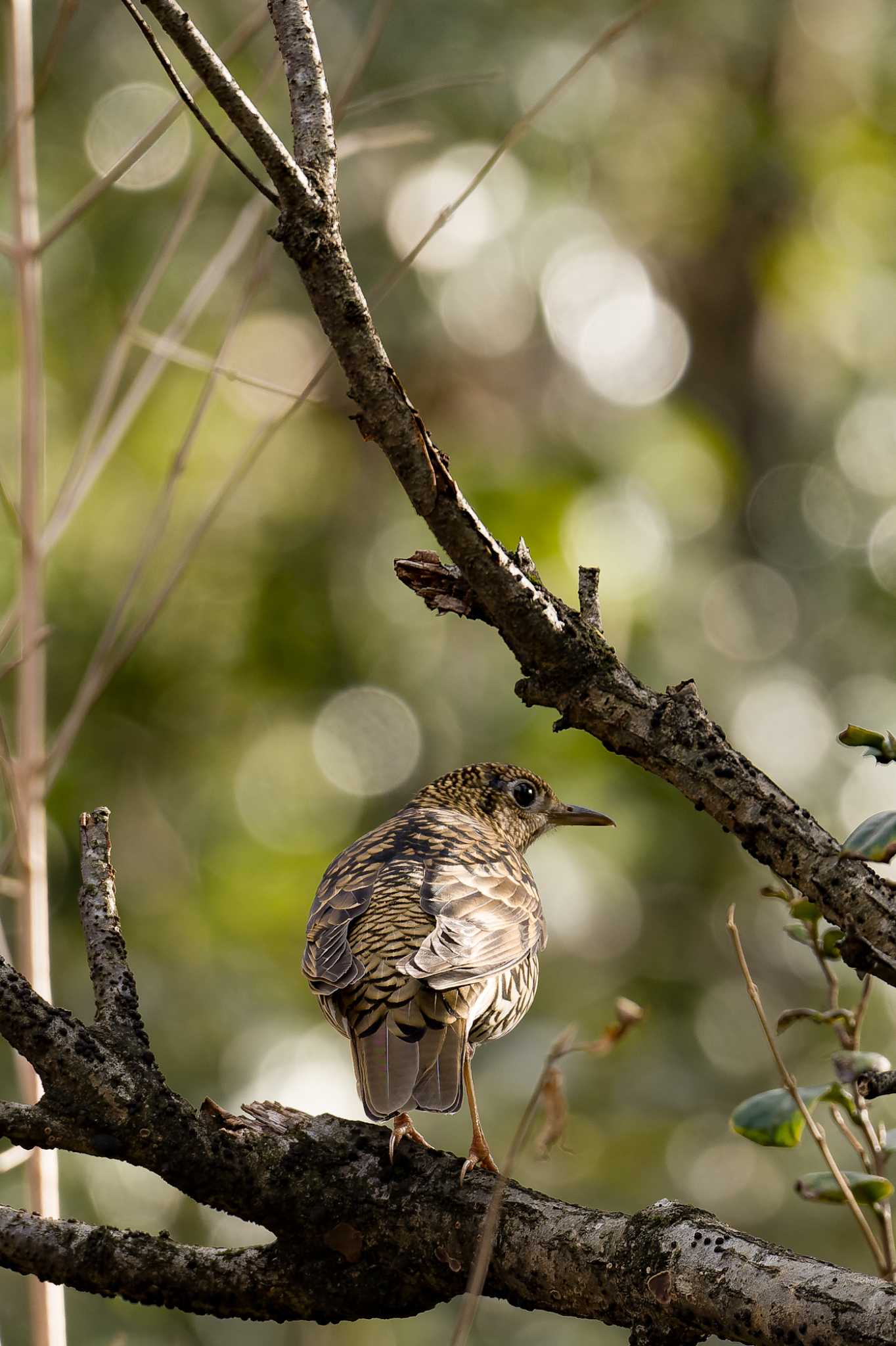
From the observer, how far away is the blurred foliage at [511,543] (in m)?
9.72

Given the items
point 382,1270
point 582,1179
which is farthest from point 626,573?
point 382,1270

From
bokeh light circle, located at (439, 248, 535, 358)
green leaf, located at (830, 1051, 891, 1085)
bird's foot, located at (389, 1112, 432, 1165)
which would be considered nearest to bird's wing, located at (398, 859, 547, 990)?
bird's foot, located at (389, 1112, 432, 1165)

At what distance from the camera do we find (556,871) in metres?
10.0

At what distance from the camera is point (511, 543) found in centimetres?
932

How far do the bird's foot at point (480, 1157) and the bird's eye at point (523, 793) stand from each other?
7.46ft

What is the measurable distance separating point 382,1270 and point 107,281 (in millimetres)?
9112

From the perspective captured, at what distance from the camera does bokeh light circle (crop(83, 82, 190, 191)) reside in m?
10.0

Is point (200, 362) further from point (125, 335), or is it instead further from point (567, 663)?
point (567, 663)

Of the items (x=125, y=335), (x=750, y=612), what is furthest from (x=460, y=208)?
(x=125, y=335)

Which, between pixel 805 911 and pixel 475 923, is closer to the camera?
pixel 805 911

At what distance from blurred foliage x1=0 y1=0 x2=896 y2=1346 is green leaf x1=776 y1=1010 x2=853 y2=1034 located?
5.92 meters

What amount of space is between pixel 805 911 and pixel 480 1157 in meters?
0.86

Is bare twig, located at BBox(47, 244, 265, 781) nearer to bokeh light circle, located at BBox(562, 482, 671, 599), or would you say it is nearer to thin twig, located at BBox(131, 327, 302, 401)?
thin twig, located at BBox(131, 327, 302, 401)

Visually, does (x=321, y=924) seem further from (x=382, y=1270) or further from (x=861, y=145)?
(x=861, y=145)
